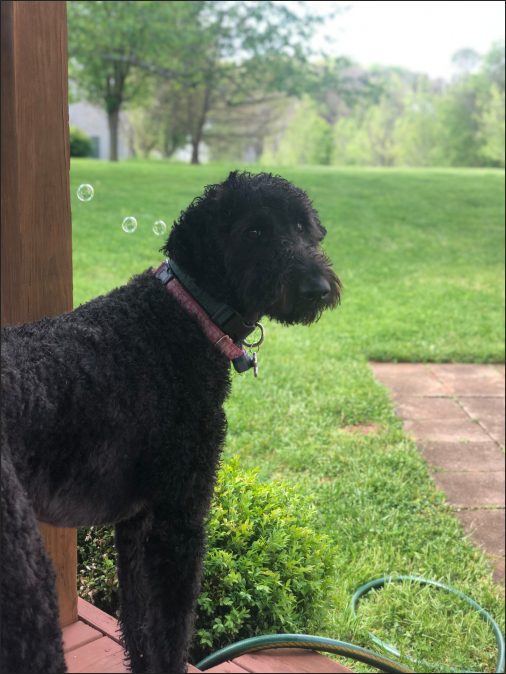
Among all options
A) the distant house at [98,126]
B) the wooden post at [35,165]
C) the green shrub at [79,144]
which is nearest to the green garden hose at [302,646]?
the wooden post at [35,165]

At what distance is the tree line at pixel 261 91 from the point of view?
14.4 metres

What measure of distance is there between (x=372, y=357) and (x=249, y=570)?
4.84 meters

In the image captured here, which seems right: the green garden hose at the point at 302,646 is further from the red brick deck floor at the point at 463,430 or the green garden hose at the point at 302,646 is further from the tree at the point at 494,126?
the tree at the point at 494,126

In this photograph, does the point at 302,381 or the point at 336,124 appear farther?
the point at 336,124

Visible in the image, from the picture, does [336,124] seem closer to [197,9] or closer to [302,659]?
[197,9]

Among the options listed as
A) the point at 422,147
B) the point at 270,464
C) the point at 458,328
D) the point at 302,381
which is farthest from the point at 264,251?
the point at 422,147

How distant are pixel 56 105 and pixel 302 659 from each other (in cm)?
198

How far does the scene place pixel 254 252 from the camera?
1896mm

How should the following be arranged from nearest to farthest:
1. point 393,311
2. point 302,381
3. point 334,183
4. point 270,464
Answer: point 270,464
point 302,381
point 393,311
point 334,183

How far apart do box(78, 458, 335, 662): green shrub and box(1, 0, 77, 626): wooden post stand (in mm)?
686

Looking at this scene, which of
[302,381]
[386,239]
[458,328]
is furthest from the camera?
[386,239]

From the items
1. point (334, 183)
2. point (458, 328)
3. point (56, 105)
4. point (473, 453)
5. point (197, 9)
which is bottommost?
point (473, 453)

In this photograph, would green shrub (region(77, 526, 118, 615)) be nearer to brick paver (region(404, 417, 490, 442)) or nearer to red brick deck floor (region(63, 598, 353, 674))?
red brick deck floor (region(63, 598, 353, 674))

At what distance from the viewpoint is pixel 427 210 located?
15406 mm
